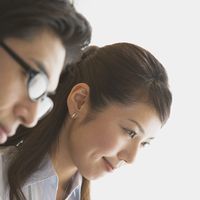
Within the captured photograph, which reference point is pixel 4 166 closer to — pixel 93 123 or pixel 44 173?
pixel 44 173

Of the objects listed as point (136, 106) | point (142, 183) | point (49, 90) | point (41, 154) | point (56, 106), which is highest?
point (49, 90)

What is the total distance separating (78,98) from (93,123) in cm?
9

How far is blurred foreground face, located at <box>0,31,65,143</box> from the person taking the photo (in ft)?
2.83

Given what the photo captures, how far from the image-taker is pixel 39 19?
871 mm

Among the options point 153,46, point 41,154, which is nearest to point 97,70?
point 41,154

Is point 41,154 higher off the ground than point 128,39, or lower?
lower

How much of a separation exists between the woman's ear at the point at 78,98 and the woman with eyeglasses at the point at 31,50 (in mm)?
344

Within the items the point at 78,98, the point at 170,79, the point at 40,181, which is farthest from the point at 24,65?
the point at 170,79

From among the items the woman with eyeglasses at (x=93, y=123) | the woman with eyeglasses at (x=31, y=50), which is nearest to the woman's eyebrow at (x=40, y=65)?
the woman with eyeglasses at (x=31, y=50)

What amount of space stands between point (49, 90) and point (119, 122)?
369mm

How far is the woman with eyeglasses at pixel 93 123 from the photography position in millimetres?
1276

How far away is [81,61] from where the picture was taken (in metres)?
1.38

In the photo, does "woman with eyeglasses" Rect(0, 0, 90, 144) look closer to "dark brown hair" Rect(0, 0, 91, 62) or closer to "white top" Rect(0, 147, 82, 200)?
"dark brown hair" Rect(0, 0, 91, 62)

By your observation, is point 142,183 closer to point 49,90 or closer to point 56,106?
point 56,106
